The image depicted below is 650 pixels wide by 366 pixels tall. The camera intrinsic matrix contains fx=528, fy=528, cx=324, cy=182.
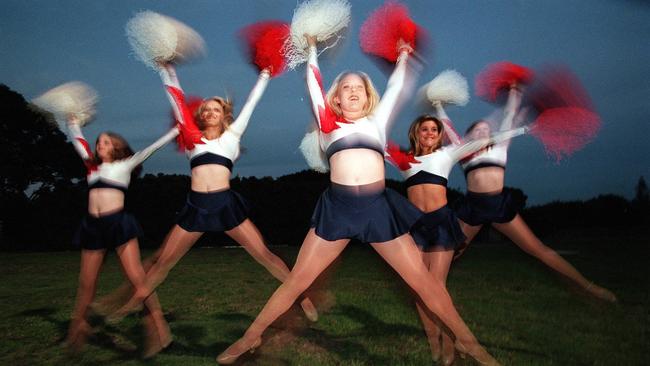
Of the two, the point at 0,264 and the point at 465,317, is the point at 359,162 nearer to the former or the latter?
the point at 465,317

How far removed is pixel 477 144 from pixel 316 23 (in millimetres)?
1754

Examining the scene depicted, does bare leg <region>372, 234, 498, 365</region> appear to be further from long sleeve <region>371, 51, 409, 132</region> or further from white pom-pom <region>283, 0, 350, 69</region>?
white pom-pom <region>283, 0, 350, 69</region>

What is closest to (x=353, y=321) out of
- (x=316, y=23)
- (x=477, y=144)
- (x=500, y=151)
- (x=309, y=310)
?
(x=309, y=310)

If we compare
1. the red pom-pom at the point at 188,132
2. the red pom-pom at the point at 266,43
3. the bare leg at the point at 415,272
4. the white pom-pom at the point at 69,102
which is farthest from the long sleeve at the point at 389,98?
the white pom-pom at the point at 69,102

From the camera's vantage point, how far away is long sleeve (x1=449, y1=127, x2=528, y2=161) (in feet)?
14.4

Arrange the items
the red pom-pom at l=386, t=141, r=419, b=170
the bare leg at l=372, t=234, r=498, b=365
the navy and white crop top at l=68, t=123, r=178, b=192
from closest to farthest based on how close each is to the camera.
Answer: the bare leg at l=372, t=234, r=498, b=365 < the red pom-pom at l=386, t=141, r=419, b=170 < the navy and white crop top at l=68, t=123, r=178, b=192

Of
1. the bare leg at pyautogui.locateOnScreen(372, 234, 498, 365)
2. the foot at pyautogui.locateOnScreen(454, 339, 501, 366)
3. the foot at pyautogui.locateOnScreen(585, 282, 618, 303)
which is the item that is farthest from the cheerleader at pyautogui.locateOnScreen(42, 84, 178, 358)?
the foot at pyautogui.locateOnScreen(585, 282, 618, 303)

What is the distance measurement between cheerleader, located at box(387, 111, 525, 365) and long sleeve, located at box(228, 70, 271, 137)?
49.3 inches

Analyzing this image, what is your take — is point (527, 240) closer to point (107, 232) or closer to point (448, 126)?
point (448, 126)

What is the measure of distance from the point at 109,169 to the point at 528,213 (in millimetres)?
19737

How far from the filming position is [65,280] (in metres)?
10.3

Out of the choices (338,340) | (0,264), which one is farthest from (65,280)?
(338,340)

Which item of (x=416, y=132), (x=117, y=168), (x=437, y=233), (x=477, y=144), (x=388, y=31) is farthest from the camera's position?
(x=117, y=168)

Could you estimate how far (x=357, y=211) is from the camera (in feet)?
10.9
